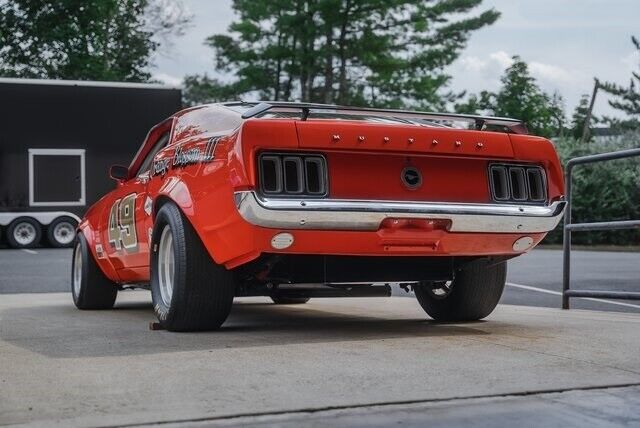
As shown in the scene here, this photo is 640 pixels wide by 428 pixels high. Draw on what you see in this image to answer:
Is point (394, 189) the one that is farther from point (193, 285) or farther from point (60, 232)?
point (60, 232)

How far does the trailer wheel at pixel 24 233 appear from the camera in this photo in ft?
74.2

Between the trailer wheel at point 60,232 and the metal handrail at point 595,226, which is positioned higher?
the metal handrail at point 595,226

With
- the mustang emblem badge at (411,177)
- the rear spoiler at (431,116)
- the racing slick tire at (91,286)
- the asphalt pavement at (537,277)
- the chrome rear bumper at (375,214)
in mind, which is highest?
the rear spoiler at (431,116)

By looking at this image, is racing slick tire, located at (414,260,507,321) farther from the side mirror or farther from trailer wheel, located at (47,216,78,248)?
trailer wheel, located at (47,216,78,248)

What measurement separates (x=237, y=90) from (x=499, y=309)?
40.4 metres

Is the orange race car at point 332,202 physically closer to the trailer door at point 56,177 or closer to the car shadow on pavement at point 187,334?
the car shadow on pavement at point 187,334

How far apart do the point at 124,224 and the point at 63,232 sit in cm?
1607

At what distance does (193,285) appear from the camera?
591cm

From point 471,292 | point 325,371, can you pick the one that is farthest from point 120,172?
point 325,371

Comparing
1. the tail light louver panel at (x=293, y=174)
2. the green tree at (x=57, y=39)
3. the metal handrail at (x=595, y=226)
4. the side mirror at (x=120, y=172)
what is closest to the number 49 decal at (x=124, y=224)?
the side mirror at (x=120, y=172)

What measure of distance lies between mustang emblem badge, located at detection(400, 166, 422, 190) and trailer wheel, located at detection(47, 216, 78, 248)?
18.0m

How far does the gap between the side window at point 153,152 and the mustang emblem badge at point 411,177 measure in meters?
2.22

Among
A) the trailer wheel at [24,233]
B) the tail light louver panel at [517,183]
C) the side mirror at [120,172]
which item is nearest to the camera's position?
the tail light louver panel at [517,183]

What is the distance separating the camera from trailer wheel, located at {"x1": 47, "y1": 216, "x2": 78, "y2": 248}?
22844 mm
